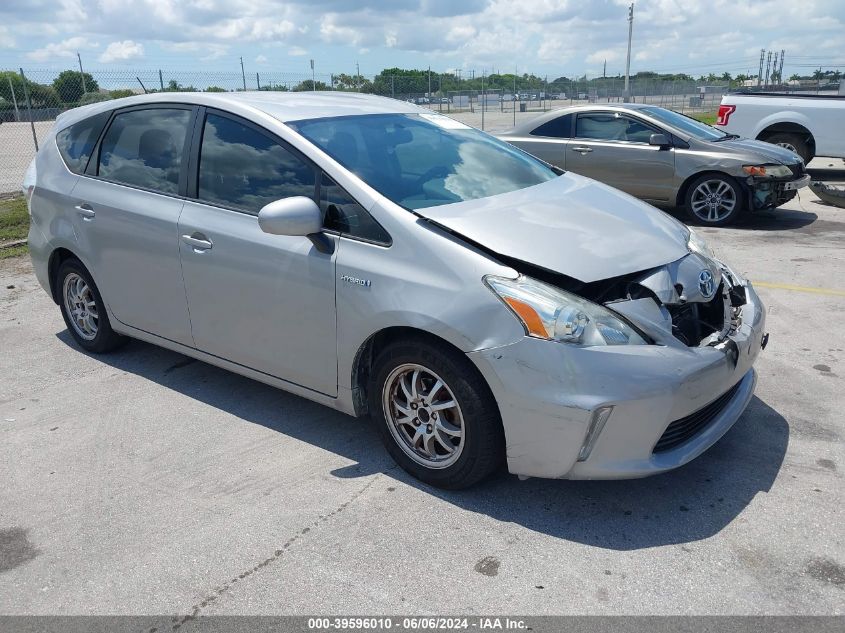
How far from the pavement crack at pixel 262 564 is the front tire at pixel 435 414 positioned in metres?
0.28

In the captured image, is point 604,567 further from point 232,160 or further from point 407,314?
point 232,160

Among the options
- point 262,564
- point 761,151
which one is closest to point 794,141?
point 761,151

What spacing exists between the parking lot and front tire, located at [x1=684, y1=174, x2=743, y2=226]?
16.0 ft

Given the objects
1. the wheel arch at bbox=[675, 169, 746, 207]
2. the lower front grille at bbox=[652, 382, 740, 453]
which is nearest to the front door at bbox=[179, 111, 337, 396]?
the lower front grille at bbox=[652, 382, 740, 453]

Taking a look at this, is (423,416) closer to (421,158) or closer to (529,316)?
(529,316)

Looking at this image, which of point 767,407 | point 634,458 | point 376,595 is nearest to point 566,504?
point 634,458

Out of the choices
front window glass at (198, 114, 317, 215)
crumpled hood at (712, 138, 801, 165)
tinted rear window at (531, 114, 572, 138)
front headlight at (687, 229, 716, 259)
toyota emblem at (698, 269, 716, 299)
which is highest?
front window glass at (198, 114, 317, 215)

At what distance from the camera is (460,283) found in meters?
3.16

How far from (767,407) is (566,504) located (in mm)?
1606

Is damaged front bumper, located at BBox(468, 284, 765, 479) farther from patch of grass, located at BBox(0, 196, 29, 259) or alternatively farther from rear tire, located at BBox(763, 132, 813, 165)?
rear tire, located at BBox(763, 132, 813, 165)

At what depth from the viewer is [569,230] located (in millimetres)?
3490

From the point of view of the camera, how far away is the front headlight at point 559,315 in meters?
2.98

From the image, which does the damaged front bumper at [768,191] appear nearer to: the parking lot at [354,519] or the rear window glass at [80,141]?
the parking lot at [354,519]

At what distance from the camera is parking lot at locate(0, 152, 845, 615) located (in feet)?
9.15
